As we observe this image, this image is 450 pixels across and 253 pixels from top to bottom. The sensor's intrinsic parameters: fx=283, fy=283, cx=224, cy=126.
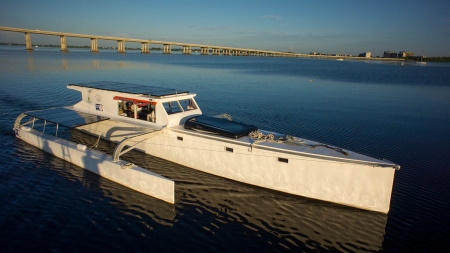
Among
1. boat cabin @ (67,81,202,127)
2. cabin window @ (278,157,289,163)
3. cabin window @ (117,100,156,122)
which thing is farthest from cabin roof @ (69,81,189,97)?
cabin window @ (278,157,289,163)

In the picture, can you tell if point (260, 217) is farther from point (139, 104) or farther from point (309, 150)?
point (139, 104)

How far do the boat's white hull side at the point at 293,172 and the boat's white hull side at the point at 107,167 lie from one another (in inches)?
112

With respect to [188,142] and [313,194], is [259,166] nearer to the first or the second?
[313,194]

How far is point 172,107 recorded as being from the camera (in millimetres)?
16406

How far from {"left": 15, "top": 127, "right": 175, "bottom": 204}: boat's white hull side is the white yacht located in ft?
0.14

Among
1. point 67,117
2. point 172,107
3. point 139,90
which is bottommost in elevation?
point 67,117

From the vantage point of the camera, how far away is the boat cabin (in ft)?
51.1

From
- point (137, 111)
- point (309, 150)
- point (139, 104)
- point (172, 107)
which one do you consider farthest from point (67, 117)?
point (309, 150)

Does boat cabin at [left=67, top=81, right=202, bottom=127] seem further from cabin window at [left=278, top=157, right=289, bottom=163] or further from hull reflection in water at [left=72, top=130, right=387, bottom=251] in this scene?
cabin window at [left=278, top=157, right=289, bottom=163]

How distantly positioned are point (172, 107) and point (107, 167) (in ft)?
16.3

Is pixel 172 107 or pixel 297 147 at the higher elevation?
pixel 172 107

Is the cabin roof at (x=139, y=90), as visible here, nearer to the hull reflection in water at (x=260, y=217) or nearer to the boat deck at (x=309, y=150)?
the boat deck at (x=309, y=150)

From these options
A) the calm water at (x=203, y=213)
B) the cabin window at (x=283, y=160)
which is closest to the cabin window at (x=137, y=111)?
the calm water at (x=203, y=213)

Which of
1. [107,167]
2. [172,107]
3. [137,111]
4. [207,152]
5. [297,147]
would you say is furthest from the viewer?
[137,111]
